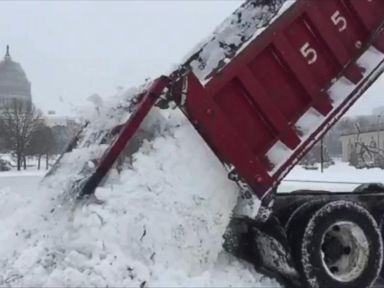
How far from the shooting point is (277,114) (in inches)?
233

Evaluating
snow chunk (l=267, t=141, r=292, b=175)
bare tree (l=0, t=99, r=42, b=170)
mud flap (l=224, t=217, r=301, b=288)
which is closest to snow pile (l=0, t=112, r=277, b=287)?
mud flap (l=224, t=217, r=301, b=288)

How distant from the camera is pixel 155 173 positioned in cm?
557

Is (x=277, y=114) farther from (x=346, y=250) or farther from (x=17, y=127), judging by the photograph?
(x=17, y=127)

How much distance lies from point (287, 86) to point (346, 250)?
1.71 meters

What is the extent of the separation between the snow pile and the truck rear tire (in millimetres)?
592

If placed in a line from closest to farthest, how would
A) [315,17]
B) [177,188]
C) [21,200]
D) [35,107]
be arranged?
[177,188]
[315,17]
[21,200]
[35,107]

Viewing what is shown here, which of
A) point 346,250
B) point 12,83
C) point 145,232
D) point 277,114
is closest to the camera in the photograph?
point 145,232

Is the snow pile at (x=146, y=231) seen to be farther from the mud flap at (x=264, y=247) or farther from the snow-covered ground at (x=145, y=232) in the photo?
the mud flap at (x=264, y=247)

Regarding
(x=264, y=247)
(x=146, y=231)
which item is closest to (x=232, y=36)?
(x=264, y=247)

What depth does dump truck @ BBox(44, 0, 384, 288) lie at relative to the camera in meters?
5.68

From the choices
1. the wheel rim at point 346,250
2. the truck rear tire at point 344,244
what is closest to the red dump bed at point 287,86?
the truck rear tire at point 344,244

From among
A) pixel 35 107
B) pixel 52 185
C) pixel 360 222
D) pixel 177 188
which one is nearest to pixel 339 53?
pixel 360 222

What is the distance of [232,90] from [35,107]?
5568 cm

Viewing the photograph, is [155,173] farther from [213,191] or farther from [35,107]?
[35,107]
